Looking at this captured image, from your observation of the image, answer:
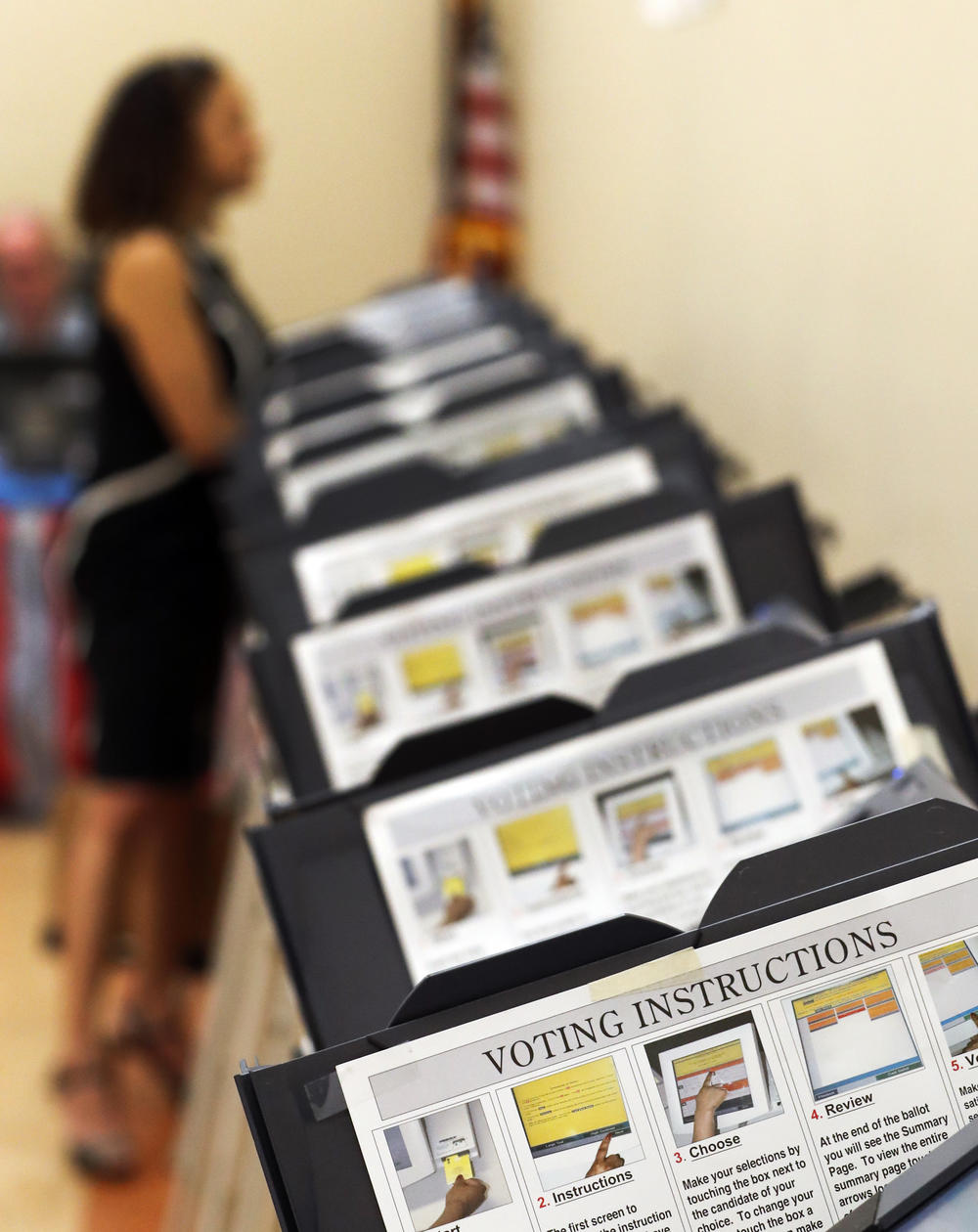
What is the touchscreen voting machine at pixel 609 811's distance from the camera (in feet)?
2.50

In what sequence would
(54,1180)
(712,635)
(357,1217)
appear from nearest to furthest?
(357,1217) < (712,635) < (54,1180)

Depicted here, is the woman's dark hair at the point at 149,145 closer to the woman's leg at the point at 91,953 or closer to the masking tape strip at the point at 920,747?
the woman's leg at the point at 91,953

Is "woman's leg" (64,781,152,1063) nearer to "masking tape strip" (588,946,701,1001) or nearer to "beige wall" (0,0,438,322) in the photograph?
"masking tape strip" (588,946,701,1001)

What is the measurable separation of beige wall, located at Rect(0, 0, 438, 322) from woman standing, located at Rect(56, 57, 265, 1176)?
2057 millimetres

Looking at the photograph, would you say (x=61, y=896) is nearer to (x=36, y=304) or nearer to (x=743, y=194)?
(x=743, y=194)

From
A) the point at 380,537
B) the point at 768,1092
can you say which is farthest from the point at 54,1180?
the point at 768,1092

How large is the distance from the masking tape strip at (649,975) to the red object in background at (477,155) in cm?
345

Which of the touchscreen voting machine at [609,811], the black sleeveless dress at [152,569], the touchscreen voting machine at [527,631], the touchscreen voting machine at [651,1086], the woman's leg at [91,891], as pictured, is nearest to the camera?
the touchscreen voting machine at [651,1086]

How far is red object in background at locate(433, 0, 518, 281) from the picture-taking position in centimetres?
375

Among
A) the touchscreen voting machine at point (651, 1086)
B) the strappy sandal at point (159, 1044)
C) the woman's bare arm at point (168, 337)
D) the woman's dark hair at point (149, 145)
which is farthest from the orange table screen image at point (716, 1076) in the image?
the strappy sandal at point (159, 1044)

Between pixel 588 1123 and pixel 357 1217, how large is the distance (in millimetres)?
98

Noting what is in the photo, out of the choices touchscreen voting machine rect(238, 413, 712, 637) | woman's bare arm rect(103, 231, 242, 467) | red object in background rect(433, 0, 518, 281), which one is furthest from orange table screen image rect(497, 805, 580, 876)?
red object in background rect(433, 0, 518, 281)

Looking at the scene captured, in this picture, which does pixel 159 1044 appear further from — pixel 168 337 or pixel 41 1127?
pixel 168 337

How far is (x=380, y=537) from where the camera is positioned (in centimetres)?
124
